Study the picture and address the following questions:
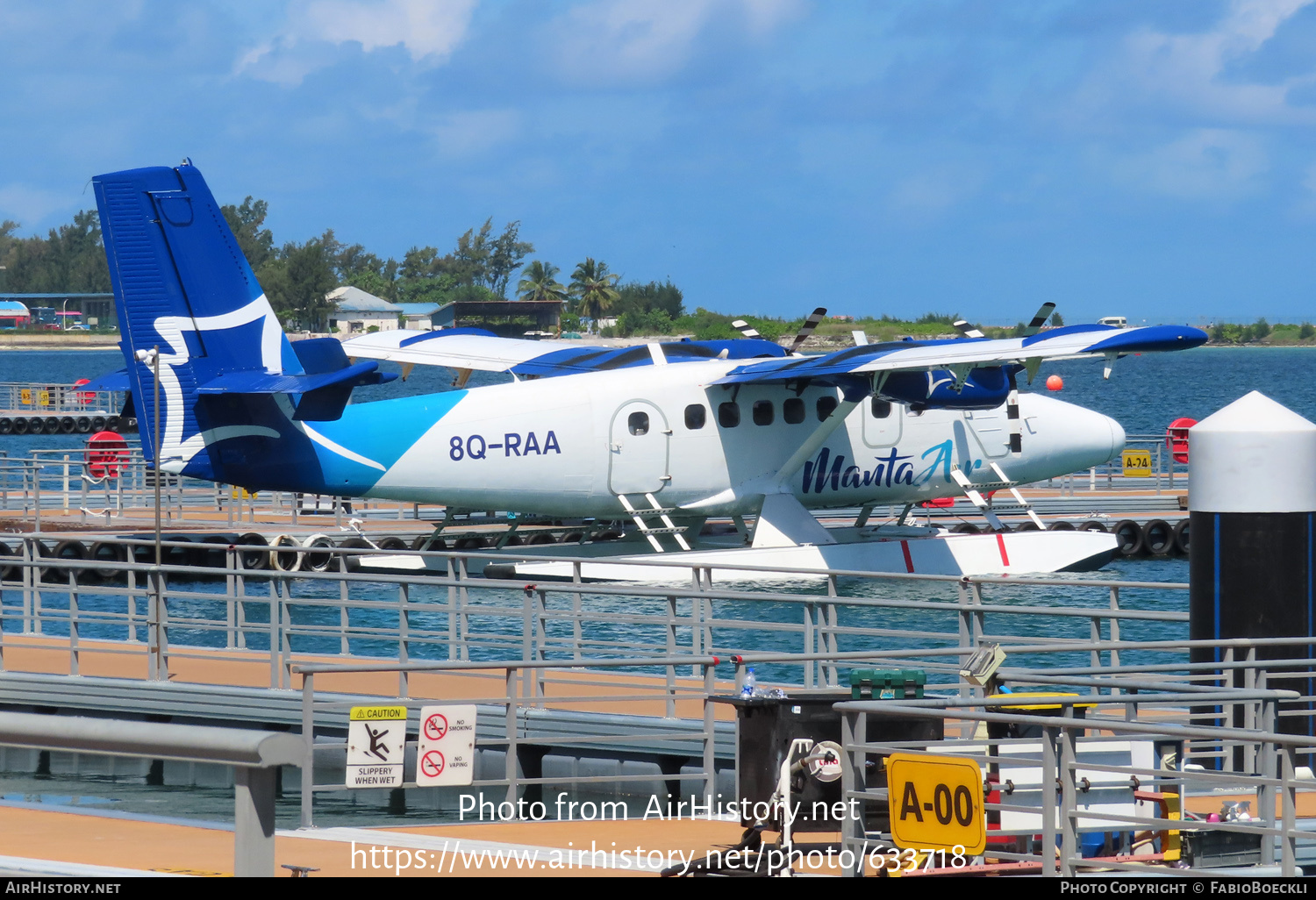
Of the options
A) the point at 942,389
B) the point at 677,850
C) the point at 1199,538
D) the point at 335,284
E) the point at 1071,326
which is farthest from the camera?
the point at 335,284

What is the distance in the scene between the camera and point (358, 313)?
7367 inches

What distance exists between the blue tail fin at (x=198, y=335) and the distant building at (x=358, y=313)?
524 feet

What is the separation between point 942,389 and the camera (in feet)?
85.7

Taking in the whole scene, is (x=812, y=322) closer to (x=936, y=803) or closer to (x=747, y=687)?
(x=747, y=687)

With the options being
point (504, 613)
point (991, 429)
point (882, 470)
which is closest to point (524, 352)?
point (882, 470)

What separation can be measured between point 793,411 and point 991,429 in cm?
380

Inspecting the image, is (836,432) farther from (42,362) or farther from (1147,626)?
(42,362)

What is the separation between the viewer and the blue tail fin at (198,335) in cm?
2180

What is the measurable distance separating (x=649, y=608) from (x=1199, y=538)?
16.5 m

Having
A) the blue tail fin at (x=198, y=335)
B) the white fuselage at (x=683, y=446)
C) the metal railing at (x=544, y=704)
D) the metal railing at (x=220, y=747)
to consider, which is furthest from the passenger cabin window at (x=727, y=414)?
the metal railing at (x=220, y=747)

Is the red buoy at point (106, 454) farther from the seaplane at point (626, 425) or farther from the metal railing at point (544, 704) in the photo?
the metal railing at point (544, 704)

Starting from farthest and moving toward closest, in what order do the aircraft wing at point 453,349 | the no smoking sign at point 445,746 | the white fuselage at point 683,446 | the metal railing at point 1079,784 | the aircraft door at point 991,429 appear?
1. the aircraft wing at point 453,349
2. the aircraft door at point 991,429
3. the white fuselage at point 683,446
4. the no smoking sign at point 445,746
5. the metal railing at point 1079,784

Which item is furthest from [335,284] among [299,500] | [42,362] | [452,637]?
[452,637]
